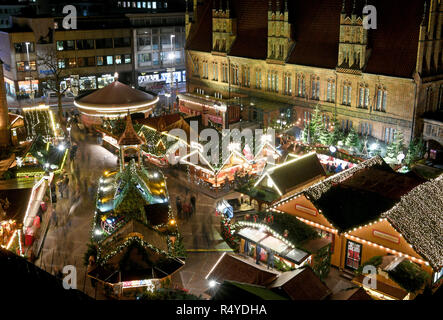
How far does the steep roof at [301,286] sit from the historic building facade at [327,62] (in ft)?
80.7

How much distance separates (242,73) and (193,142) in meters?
20.1

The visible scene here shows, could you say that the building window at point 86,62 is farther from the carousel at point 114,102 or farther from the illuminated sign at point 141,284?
the illuminated sign at point 141,284

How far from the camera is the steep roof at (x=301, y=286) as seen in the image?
18.8 meters

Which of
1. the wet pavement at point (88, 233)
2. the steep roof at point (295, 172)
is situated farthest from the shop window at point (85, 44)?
the steep roof at point (295, 172)

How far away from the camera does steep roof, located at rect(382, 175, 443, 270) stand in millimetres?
22297

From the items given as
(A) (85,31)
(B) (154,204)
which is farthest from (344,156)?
(A) (85,31)

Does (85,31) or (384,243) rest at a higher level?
(85,31)

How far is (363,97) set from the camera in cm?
4338

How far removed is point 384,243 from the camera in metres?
23.6

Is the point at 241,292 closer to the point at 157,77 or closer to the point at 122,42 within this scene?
the point at 122,42

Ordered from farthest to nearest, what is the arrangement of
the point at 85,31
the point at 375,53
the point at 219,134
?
the point at 85,31 → the point at 375,53 → the point at 219,134

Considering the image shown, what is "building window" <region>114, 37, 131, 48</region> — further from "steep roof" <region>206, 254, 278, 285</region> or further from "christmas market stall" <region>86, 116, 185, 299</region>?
"steep roof" <region>206, 254, 278, 285</region>
